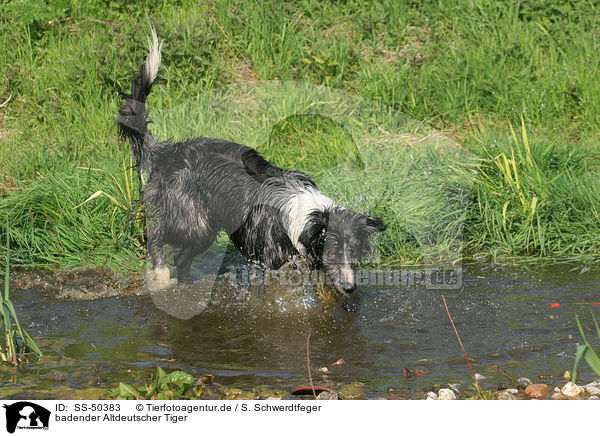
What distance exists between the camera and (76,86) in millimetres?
9188

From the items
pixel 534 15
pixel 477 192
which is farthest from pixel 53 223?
pixel 534 15

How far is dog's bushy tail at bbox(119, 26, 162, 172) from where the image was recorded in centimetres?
584

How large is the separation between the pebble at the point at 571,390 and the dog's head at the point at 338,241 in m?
1.79

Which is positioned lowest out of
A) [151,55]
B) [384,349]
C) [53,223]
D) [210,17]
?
[53,223]

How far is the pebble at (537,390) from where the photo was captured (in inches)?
151

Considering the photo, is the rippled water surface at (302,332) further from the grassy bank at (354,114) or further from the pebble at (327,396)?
the grassy bank at (354,114)

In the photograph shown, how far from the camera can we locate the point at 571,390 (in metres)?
3.79

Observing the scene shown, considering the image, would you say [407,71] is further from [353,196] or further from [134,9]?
[134,9]

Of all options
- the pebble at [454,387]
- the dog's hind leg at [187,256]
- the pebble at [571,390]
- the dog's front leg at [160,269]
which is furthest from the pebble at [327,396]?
the dog's front leg at [160,269]

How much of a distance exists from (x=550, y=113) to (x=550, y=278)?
134 inches

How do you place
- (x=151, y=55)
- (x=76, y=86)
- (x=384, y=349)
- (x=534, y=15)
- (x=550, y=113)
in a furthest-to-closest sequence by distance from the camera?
(x=534, y=15), (x=76, y=86), (x=550, y=113), (x=151, y=55), (x=384, y=349)

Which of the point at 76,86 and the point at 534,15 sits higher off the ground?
the point at 534,15

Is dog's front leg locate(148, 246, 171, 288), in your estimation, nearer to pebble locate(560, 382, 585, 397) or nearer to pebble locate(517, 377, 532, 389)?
pebble locate(517, 377, 532, 389)

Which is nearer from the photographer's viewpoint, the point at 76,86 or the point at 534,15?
the point at 76,86
